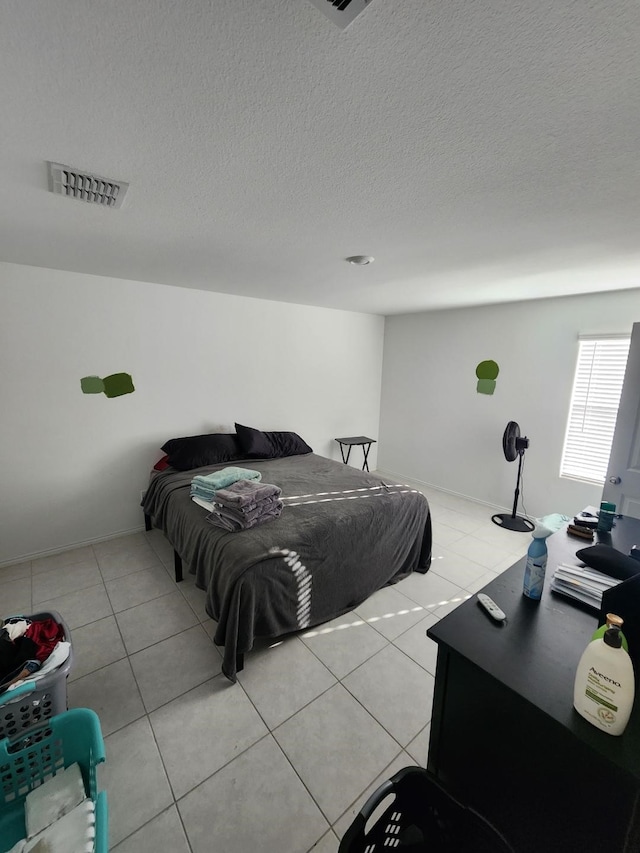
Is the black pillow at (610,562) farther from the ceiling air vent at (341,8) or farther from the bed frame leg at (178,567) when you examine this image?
the bed frame leg at (178,567)

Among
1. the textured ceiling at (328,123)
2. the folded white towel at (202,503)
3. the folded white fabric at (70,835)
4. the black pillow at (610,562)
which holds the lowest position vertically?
the folded white fabric at (70,835)

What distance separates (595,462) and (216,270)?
3798mm

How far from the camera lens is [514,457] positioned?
138 inches

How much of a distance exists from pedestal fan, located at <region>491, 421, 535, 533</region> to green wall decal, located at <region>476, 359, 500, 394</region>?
1.86 feet

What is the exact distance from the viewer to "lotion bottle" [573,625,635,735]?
749 mm

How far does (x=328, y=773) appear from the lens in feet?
4.54

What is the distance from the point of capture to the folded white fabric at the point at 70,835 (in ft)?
3.23

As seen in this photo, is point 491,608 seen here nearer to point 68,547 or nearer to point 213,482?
point 213,482

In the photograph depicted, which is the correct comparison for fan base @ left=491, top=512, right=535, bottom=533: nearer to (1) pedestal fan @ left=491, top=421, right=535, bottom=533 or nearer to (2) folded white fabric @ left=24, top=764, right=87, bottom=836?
(1) pedestal fan @ left=491, top=421, right=535, bottom=533

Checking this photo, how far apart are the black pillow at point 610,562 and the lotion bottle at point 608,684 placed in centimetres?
64

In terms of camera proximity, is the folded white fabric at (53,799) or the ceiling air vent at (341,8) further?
the folded white fabric at (53,799)

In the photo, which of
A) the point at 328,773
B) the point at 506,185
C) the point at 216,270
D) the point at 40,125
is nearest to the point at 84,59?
→ the point at 40,125

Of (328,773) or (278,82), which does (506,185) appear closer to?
(278,82)

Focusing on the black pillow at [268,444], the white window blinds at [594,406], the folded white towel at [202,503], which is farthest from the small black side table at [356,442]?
the folded white towel at [202,503]
